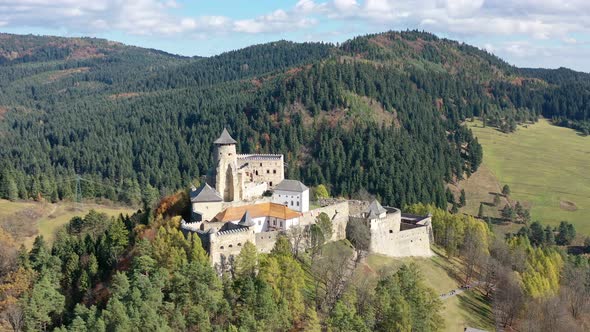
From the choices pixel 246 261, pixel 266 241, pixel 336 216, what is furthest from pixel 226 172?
pixel 336 216

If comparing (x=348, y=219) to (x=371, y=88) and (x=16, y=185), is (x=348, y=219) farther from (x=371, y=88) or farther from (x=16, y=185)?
(x=371, y=88)

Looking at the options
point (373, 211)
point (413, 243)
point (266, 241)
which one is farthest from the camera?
point (413, 243)

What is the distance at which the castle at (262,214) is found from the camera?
6650 centimetres

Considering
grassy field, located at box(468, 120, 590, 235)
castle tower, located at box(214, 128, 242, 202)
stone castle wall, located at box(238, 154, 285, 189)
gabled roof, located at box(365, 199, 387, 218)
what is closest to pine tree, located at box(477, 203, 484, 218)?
grassy field, located at box(468, 120, 590, 235)

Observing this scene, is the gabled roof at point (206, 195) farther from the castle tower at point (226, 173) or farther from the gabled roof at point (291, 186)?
the gabled roof at point (291, 186)

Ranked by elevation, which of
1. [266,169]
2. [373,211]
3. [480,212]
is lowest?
[480,212]

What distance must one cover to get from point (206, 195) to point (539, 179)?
12425 centimetres

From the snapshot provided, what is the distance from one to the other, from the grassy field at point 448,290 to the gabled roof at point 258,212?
549 inches

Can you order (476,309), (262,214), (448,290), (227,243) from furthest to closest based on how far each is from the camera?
1. (448,290)
2. (476,309)
3. (262,214)
4. (227,243)

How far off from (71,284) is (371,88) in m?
143

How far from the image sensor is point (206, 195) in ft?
235

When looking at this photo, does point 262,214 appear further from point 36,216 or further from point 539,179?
point 539,179

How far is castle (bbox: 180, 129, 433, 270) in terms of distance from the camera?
66500mm

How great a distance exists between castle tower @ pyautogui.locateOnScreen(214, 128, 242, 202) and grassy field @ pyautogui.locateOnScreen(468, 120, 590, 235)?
86974mm
